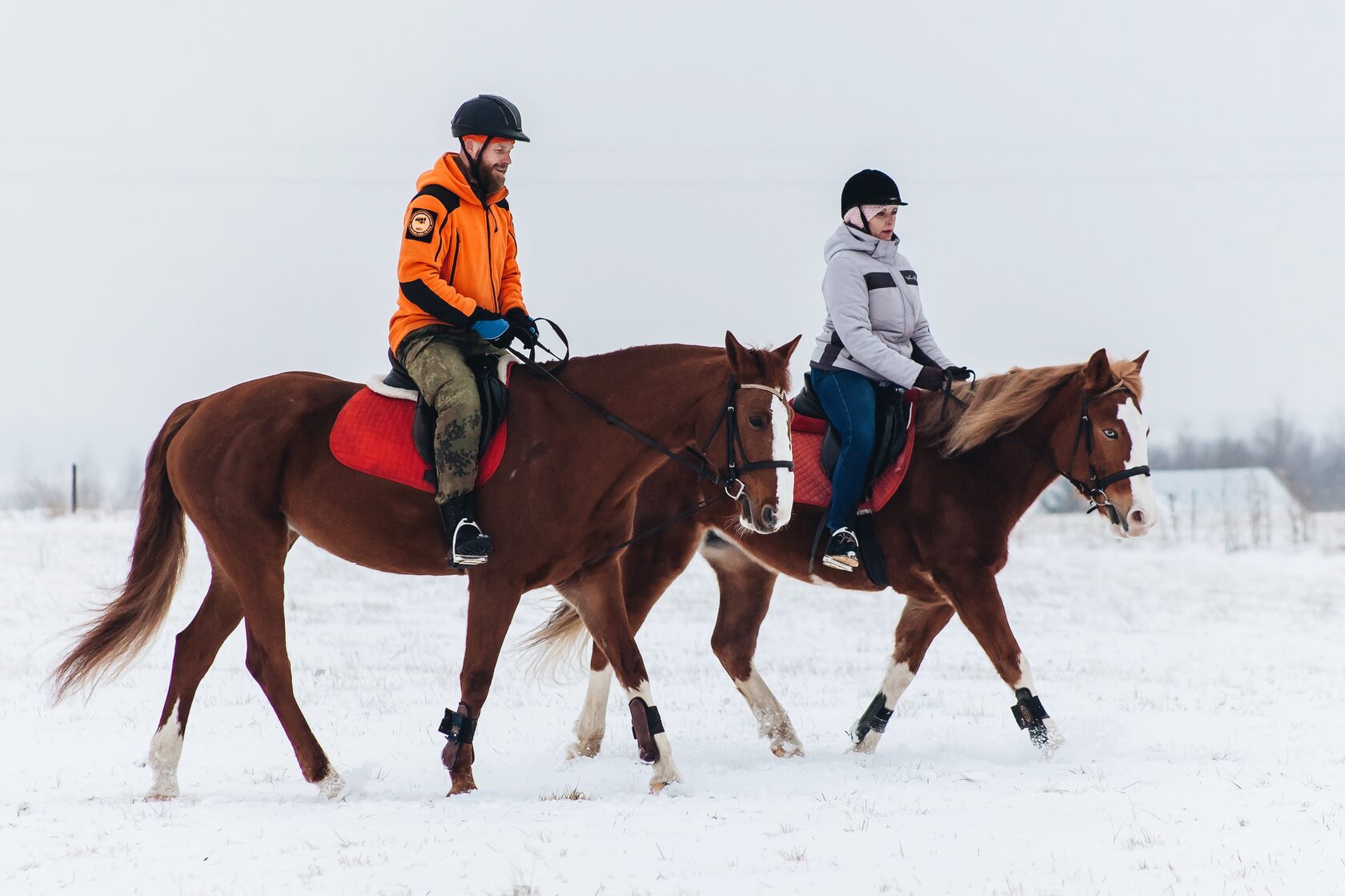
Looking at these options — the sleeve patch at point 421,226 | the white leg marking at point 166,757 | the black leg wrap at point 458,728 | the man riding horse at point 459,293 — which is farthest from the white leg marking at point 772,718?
the sleeve patch at point 421,226

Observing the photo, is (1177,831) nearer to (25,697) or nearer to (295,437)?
(295,437)

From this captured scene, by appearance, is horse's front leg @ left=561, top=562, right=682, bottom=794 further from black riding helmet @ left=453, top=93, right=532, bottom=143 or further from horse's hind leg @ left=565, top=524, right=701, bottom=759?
black riding helmet @ left=453, top=93, right=532, bottom=143

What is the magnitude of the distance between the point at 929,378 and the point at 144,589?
464 cm

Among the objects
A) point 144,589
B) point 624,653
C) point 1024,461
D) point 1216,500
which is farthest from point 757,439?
point 1216,500

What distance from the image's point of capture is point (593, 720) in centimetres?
732

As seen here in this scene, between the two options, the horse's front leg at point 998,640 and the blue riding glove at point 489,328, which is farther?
the horse's front leg at point 998,640

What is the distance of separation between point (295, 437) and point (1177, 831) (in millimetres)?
4591

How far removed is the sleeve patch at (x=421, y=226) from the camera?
596 cm

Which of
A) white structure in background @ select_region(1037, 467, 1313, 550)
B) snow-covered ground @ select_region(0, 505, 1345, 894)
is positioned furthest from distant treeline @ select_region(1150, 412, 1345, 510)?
snow-covered ground @ select_region(0, 505, 1345, 894)

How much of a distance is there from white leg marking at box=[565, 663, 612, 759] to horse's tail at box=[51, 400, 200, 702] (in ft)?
8.21

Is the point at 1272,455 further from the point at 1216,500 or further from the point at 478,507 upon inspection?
the point at 478,507

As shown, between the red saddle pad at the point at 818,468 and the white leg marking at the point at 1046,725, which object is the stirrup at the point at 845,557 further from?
the white leg marking at the point at 1046,725

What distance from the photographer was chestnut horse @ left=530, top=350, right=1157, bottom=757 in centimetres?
660

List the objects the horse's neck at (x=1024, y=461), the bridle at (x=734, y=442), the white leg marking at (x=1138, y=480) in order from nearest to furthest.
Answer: the bridle at (x=734, y=442) → the white leg marking at (x=1138, y=480) → the horse's neck at (x=1024, y=461)
